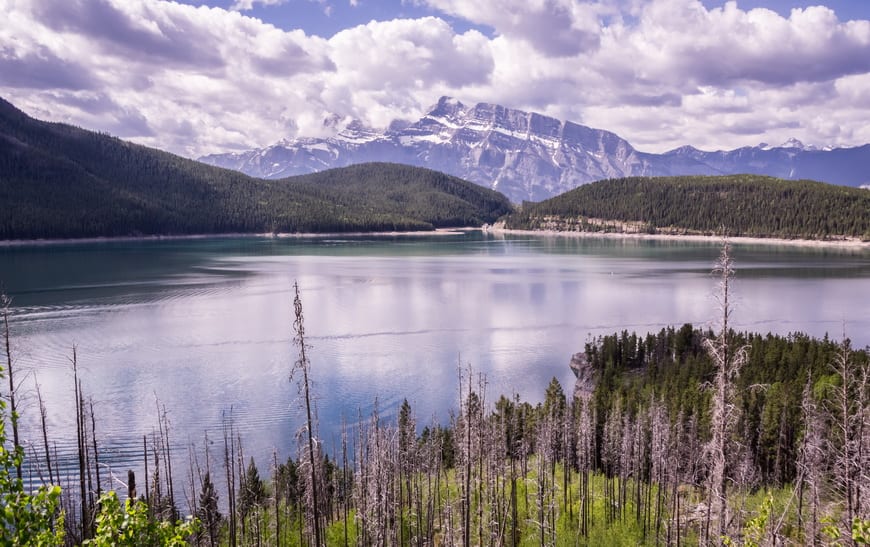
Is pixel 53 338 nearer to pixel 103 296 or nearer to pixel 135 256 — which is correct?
pixel 103 296

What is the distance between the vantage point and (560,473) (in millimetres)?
35500

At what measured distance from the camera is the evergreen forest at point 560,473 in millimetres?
18297

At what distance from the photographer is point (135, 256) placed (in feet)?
545

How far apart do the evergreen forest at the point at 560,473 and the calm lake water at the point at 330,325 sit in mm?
4765

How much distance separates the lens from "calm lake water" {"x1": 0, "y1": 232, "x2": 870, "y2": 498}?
45.9 metres

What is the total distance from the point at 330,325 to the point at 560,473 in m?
47.1

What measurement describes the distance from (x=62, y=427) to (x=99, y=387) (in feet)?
30.6

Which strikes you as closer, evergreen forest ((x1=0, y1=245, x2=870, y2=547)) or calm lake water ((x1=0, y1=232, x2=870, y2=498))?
evergreen forest ((x1=0, y1=245, x2=870, y2=547))

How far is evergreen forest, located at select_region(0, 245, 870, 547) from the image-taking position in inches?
720

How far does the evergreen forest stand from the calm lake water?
15.6 feet

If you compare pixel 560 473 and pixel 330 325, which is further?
pixel 330 325

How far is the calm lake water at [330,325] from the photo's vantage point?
151ft

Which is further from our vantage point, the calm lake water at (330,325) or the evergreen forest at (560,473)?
the calm lake water at (330,325)

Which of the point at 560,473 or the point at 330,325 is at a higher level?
the point at 330,325
